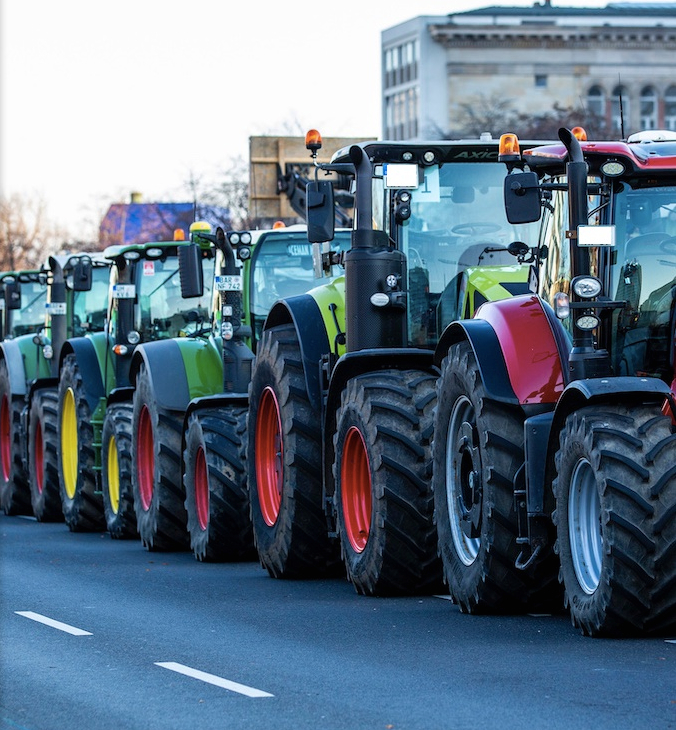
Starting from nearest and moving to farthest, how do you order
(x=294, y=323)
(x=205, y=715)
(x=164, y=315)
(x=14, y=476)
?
(x=205, y=715) < (x=294, y=323) < (x=164, y=315) < (x=14, y=476)

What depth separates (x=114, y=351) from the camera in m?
21.1

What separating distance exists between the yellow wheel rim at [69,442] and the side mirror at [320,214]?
29.9 ft

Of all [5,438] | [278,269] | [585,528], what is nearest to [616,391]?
[585,528]

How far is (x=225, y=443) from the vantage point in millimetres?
16625

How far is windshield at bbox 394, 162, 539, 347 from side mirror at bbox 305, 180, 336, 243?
1.89 ft

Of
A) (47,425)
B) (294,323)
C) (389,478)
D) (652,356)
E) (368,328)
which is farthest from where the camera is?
(47,425)

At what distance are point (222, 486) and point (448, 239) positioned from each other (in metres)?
3.64

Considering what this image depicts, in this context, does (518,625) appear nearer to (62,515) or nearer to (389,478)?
(389,478)

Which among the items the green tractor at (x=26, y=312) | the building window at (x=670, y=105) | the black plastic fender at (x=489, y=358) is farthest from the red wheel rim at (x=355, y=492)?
the building window at (x=670, y=105)

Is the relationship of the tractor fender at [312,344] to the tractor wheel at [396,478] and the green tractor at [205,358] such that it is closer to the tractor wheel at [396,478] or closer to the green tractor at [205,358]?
the tractor wheel at [396,478]

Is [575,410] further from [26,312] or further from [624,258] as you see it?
[26,312]

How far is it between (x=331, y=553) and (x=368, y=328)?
1.97 metres

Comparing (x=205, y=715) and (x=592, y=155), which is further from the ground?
(x=592, y=155)

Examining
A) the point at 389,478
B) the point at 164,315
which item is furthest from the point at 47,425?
the point at 389,478
